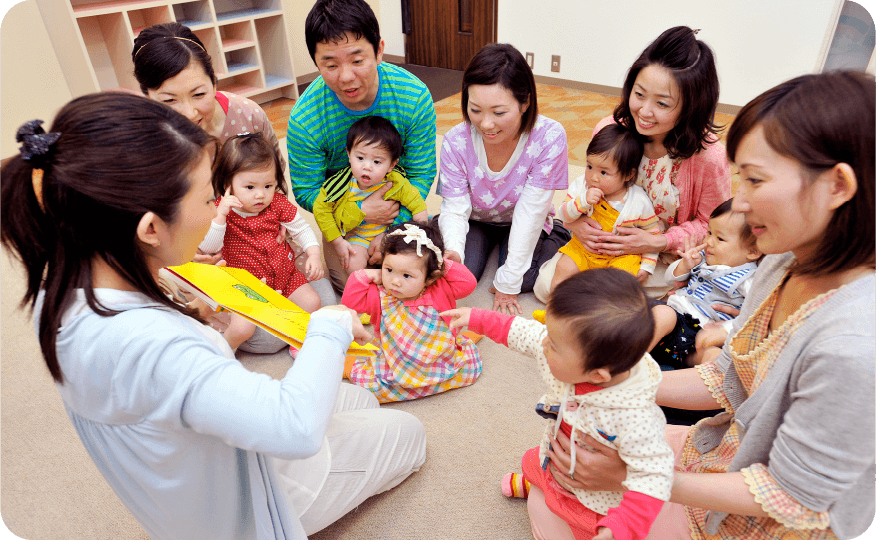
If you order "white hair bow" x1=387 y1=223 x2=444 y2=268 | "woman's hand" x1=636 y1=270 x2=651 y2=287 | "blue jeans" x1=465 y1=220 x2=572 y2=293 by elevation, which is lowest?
"blue jeans" x1=465 y1=220 x2=572 y2=293

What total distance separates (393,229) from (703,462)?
1134mm

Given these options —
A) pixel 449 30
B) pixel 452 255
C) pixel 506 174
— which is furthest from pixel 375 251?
pixel 449 30

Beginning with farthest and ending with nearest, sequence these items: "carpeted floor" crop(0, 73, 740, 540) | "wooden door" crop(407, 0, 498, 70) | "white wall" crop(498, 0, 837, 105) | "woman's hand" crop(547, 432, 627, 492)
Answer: "wooden door" crop(407, 0, 498, 70)
"white wall" crop(498, 0, 837, 105)
"carpeted floor" crop(0, 73, 740, 540)
"woman's hand" crop(547, 432, 627, 492)

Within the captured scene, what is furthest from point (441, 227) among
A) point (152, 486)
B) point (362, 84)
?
point (152, 486)

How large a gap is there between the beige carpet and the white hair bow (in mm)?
544

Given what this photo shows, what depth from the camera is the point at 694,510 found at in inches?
43.6

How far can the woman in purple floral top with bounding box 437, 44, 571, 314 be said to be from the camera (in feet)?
6.63

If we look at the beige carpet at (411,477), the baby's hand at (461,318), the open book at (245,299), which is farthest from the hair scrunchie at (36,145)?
the baby's hand at (461,318)

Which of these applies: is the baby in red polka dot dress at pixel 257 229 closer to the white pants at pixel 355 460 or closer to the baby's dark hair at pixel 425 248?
the baby's dark hair at pixel 425 248

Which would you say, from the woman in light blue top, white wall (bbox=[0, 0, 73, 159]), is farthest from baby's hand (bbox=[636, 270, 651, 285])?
white wall (bbox=[0, 0, 73, 159])

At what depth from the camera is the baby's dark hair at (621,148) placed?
194cm

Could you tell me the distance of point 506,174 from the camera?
221cm

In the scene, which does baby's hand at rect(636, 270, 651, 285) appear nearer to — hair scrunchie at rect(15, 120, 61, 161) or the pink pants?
the pink pants

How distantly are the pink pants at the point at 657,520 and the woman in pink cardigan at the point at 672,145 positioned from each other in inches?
36.1
